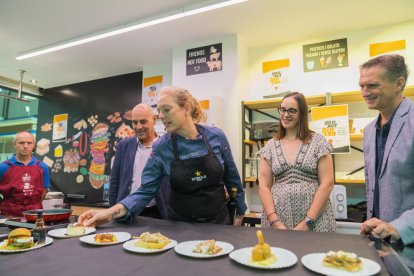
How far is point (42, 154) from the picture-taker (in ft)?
18.0

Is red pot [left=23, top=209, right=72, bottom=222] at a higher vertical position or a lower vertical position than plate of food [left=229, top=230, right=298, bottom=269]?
higher

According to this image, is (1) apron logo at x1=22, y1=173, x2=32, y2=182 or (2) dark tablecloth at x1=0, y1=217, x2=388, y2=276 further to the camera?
(1) apron logo at x1=22, y1=173, x2=32, y2=182

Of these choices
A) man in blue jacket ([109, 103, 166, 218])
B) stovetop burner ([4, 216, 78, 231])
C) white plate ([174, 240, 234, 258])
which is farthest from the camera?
man in blue jacket ([109, 103, 166, 218])

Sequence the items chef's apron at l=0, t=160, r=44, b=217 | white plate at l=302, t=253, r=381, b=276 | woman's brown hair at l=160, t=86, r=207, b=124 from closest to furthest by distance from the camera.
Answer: white plate at l=302, t=253, r=381, b=276, woman's brown hair at l=160, t=86, r=207, b=124, chef's apron at l=0, t=160, r=44, b=217

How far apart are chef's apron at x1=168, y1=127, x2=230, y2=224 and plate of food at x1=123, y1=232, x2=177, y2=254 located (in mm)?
391

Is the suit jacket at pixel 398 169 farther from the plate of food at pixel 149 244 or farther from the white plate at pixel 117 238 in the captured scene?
the white plate at pixel 117 238

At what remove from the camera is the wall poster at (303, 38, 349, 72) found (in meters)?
3.31

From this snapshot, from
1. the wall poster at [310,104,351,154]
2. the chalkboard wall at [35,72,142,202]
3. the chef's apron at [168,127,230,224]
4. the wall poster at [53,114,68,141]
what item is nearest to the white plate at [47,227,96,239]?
the chef's apron at [168,127,230,224]

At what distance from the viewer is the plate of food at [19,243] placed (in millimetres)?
972

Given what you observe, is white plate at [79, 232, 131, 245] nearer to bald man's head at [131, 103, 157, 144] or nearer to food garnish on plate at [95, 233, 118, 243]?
food garnish on plate at [95, 233, 118, 243]

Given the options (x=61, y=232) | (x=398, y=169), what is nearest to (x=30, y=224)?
(x=61, y=232)

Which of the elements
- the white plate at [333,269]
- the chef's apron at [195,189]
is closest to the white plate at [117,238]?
the chef's apron at [195,189]

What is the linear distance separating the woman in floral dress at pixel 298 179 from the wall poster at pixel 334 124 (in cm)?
133

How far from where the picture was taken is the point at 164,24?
3.26 metres
